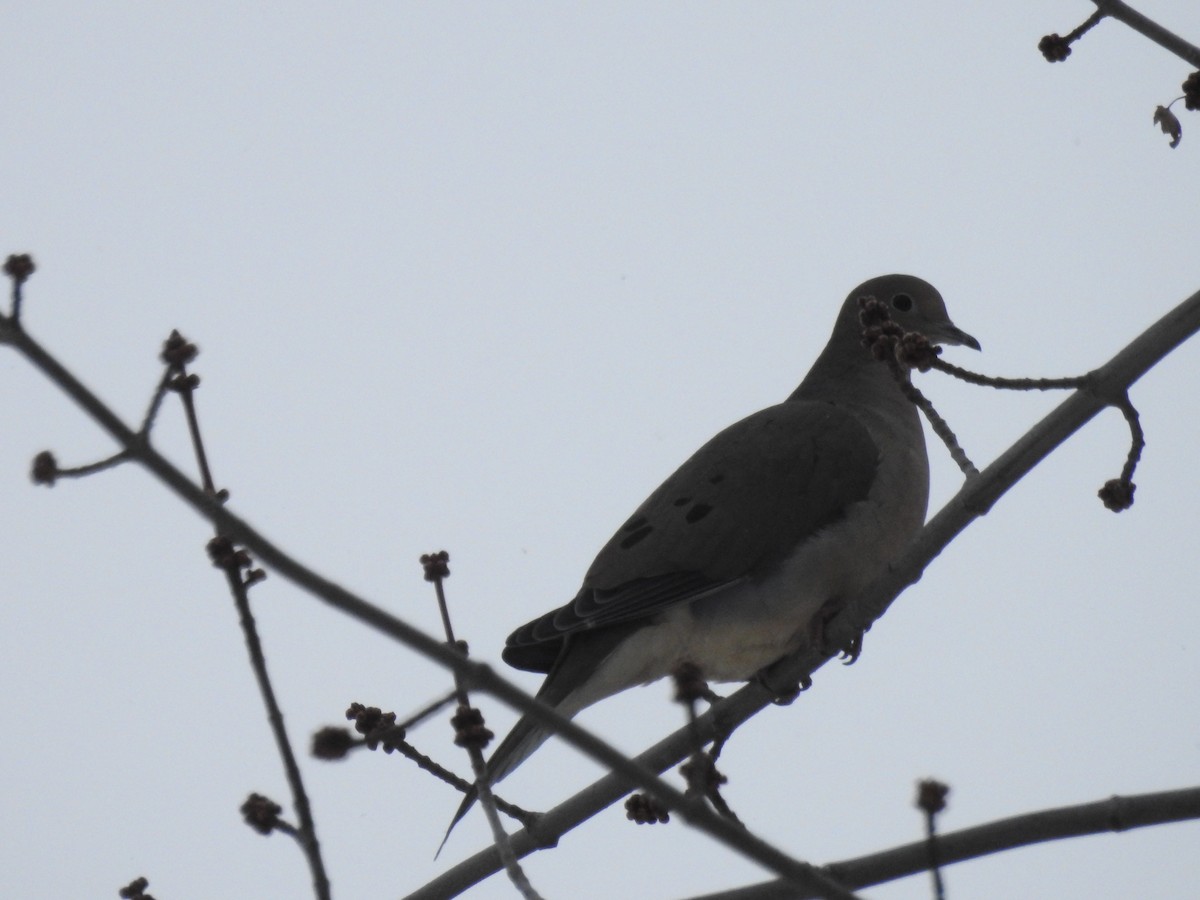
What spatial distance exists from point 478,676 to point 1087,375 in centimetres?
160

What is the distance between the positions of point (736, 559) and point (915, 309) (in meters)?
1.99

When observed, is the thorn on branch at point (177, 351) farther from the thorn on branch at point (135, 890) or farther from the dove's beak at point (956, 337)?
the dove's beak at point (956, 337)

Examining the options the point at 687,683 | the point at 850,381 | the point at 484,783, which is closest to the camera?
the point at 687,683

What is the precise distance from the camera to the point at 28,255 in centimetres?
189

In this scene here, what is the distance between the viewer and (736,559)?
4.30 m

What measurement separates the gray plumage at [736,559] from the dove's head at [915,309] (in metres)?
1.07

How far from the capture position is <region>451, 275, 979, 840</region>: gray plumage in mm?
4188

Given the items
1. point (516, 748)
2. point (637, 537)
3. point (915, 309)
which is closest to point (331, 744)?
point (516, 748)

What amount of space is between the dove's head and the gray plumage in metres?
1.07

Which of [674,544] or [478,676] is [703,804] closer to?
[478,676]

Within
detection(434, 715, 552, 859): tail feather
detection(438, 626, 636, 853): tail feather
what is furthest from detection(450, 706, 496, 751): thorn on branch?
detection(438, 626, 636, 853): tail feather

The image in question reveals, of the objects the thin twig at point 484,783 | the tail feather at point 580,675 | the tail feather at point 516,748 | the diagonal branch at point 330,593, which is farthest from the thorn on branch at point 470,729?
the tail feather at point 580,675

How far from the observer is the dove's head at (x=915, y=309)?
5.82 m

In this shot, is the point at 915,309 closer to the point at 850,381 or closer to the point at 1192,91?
the point at 850,381
